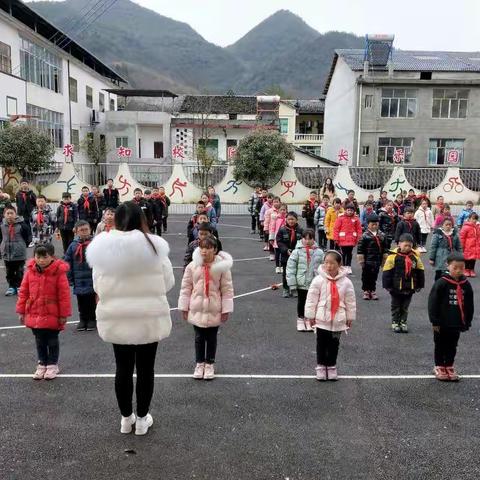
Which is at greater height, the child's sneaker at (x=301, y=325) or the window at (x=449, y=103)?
the window at (x=449, y=103)

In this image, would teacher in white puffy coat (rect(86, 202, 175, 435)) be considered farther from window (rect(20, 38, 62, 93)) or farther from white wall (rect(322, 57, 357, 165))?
white wall (rect(322, 57, 357, 165))

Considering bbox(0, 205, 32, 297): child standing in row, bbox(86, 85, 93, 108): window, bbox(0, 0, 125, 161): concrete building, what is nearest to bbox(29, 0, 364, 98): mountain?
bbox(86, 85, 93, 108): window

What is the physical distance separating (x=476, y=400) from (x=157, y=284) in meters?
3.41

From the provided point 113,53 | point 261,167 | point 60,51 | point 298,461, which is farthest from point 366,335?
point 113,53

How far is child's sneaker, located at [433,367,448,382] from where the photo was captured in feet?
17.9

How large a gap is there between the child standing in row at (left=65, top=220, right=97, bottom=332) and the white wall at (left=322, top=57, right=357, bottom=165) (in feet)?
95.7

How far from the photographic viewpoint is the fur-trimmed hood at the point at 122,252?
12.2ft

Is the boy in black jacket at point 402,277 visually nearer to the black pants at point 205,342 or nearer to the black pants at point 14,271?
the black pants at point 205,342

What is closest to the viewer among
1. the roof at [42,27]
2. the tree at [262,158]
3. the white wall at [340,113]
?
the tree at [262,158]

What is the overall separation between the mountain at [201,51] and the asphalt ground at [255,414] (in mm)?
94608

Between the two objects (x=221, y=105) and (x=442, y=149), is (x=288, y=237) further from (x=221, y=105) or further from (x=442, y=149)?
(x=221, y=105)

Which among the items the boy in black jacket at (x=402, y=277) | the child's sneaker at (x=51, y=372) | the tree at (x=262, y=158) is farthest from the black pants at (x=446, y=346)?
the tree at (x=262, y=158)

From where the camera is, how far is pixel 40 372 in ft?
17.8

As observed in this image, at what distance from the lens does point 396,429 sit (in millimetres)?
4426
